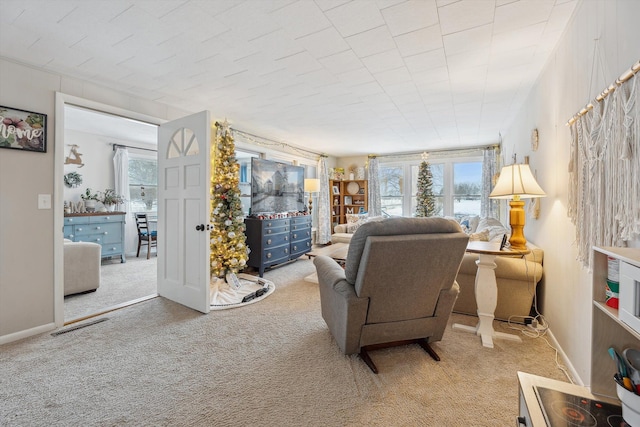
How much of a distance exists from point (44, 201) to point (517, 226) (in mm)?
4221

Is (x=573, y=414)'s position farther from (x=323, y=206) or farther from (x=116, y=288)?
(x=323, y=206)

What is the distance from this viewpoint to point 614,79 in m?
1.36

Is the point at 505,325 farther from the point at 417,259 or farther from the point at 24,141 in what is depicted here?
the point at 24,141

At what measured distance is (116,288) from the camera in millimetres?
3727

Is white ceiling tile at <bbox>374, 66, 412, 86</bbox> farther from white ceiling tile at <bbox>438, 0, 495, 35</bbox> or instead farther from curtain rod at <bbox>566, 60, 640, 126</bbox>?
curtain rod at <bbox>566, 60, 640, 126</bbox>

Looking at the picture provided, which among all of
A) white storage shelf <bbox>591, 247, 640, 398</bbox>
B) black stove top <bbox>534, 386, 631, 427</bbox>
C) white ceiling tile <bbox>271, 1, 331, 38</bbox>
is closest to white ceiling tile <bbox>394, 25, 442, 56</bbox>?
white ceiling tile <bbox>271, 1, 331, 38</bbox>

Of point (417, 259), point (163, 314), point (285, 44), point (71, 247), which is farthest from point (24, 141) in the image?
point (417, 259)

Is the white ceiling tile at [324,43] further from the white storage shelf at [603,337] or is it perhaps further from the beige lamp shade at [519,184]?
the white storage shelf at [603,337]

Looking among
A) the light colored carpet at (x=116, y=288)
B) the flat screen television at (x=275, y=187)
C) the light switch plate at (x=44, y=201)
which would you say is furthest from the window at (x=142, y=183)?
the light switch plate at (x=44, y=201)

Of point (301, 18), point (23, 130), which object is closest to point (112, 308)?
point (23, 130)

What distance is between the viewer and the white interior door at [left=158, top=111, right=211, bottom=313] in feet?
9.32

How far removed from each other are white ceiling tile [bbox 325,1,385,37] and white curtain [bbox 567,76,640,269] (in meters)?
1.36

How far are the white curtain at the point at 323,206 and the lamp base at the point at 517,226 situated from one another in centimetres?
473

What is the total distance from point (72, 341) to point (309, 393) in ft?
6.86
